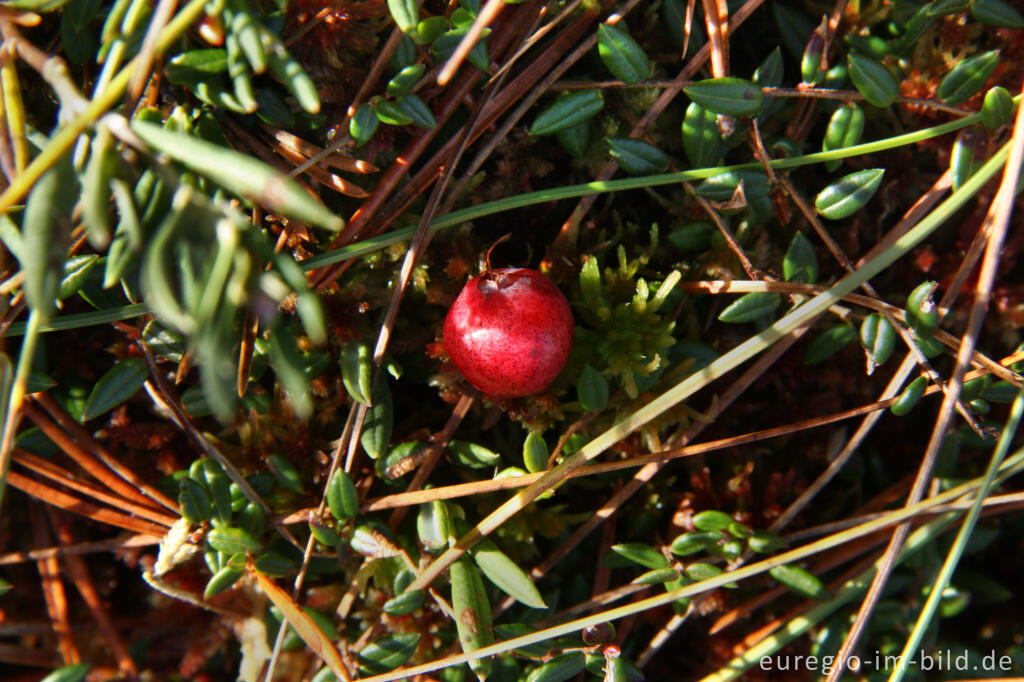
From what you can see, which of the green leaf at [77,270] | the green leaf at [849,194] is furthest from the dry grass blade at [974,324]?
the green leaf at [77,270]

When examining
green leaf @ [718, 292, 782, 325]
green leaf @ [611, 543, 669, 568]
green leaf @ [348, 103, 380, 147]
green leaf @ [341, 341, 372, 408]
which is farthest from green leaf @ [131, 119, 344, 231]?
green leaf @ [611, 543, 669, 568]

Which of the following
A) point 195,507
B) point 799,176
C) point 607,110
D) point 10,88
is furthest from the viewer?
point 799,176

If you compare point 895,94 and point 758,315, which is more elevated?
point 895,94

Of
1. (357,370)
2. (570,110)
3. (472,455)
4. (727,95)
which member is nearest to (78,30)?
(357,370)

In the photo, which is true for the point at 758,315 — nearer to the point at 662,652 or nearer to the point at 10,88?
the point at 662,652

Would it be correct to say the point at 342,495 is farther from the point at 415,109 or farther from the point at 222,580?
the point at 415,109

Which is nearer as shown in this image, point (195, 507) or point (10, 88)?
point (10, 88)

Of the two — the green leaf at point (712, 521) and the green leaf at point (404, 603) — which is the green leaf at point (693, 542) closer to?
the green leaf at point (712, 521)

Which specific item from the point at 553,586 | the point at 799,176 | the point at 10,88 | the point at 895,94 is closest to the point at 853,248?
A: the point at 799,176
